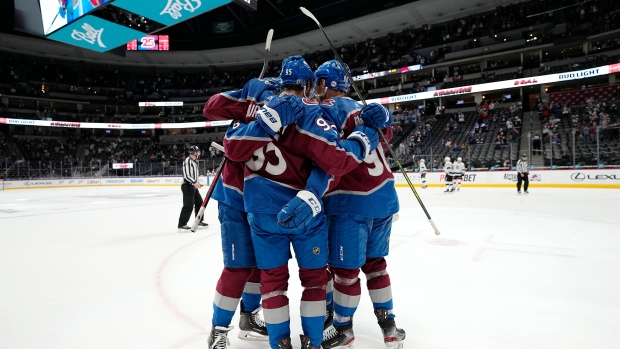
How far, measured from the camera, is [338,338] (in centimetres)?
204

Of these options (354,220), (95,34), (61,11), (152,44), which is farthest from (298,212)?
(152,44)

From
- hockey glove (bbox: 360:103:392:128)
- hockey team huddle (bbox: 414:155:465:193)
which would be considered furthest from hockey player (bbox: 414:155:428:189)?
hockey glove (bbox: 360:103:392:128)

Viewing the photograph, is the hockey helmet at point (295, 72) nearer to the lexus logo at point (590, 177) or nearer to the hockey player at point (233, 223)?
the hockey player at point (233, 223)

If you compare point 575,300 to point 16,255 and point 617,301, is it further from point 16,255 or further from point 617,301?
point 16,255

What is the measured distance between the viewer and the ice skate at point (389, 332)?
202 cm

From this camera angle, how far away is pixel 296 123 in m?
1.85

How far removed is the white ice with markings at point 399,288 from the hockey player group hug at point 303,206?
329mm

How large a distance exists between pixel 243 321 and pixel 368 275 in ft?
2.70

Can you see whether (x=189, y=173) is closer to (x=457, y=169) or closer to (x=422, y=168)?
(x=457, y=169)

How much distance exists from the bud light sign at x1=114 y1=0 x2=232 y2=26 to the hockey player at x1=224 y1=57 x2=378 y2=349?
6.84 m

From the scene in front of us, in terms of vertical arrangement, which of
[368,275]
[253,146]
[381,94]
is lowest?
[368,275]

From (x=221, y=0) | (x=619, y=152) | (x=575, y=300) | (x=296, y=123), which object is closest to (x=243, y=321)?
(x=296, y=123)

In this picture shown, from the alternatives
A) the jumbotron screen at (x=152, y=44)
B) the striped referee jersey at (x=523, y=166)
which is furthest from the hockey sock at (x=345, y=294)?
the jumbotron screen at (x=152, y=44)

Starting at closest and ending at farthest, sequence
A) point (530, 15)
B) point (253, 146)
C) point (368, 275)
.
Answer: point (253, 146)
point (368, 275)
point (530, 15)
